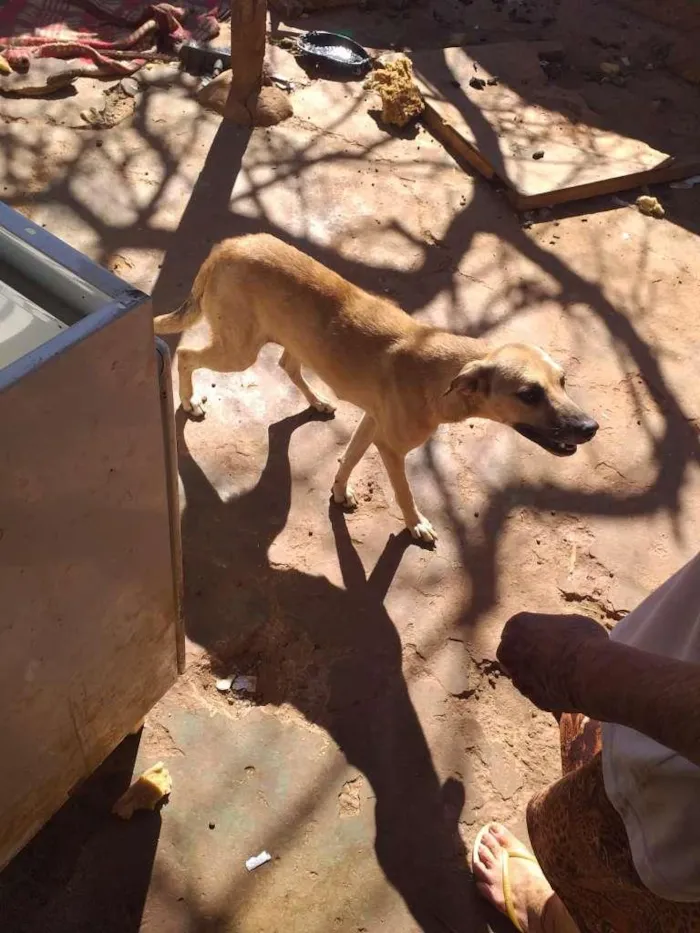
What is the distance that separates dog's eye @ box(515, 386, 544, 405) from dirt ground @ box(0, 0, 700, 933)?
0.94m

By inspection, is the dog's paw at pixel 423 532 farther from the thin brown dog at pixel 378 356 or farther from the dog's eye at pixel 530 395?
the dog's eye at pixel 530 395

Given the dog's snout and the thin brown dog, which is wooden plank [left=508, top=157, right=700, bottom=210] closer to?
the thin brown dog

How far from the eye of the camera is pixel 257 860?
266 centimetres

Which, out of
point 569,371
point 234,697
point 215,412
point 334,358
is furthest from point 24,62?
point 234,697

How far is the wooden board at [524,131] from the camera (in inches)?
230

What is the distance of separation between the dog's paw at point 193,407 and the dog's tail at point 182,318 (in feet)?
1.26

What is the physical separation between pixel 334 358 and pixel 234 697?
4.88 feet

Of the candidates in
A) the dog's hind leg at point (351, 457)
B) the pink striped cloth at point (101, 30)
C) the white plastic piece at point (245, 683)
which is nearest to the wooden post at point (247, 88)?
the pink striped cloth at point (101, 30)

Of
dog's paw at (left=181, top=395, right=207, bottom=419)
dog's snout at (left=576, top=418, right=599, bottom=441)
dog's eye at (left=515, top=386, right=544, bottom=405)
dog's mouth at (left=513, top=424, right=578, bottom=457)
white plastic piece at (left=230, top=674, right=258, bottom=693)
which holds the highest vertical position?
dog's eye at (left=515, top=386, right=544, bottom=405)

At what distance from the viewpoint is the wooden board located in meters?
5.85

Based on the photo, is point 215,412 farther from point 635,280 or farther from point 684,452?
point 635,280

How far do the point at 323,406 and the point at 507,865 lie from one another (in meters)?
2.34

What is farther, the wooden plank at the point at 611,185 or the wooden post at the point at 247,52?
the wooden plank at the point at 611,185

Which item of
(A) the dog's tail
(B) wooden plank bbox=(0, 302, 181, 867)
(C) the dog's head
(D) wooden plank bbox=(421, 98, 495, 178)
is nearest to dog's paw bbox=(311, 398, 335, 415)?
(A) the dog's tail
